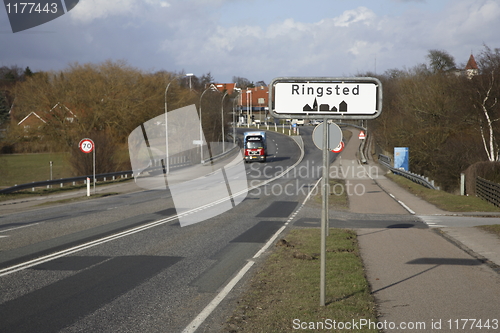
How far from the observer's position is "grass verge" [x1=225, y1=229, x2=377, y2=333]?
6184mm

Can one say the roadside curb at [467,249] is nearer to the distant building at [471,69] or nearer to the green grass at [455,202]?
the green grass at [455,202]

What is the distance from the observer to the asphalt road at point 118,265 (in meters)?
6.50

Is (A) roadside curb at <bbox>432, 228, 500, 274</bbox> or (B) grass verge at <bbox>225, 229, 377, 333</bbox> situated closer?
(B) grass verge at <bbox>225, 229, 377, 333</bbox>

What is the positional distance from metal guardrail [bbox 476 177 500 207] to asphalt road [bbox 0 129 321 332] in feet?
31.7

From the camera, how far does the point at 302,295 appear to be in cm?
743

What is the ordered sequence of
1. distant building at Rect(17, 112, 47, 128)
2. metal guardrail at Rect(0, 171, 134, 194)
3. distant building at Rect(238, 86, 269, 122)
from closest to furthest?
metal guardrail at Rect(0, 171, 134, 194) → distant building at Rect(17, 112, 47, 128) → distant building at Rect(238, 86, 269, 122)

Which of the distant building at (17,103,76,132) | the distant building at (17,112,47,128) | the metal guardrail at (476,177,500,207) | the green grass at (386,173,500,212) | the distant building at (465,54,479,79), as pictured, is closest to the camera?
the green grass at (386,173,500,212)

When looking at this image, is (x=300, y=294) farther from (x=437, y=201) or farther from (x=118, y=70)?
(x=118, y=70)

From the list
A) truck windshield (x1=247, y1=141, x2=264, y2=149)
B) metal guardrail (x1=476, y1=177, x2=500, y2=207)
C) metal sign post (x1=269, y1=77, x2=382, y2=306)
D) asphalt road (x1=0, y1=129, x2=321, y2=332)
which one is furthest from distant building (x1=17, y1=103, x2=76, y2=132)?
metal sign post (x1=269, y1=77, x2=382, y2=306)

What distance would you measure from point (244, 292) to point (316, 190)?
24232 mm

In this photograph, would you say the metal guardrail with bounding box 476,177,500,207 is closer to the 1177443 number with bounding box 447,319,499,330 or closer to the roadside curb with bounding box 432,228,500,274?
the roadside curb with bounding box 432,228,500,274

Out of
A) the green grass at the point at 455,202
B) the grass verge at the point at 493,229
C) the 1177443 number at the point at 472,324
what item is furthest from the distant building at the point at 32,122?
the 1177443 number at the point at 472,324

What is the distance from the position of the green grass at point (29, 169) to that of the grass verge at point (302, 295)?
30630 millimetres

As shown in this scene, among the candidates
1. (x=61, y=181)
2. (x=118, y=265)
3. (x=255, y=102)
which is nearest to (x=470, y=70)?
(x=61, y=181)
